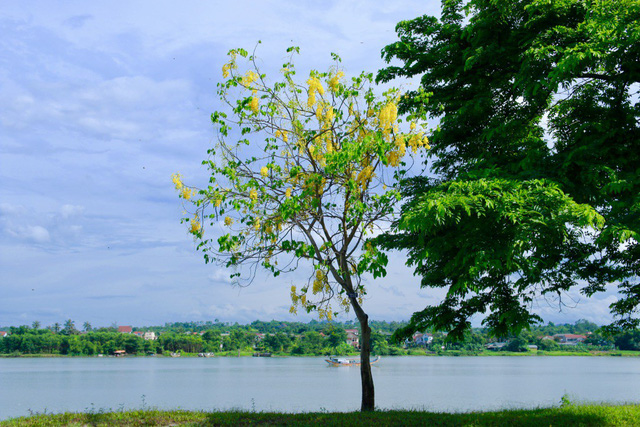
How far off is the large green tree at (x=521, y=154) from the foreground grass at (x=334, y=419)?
1930 millimetres

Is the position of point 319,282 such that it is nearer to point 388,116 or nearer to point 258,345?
point 388,116

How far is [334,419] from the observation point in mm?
10945

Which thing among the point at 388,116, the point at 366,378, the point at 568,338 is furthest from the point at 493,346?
the point at 388,116

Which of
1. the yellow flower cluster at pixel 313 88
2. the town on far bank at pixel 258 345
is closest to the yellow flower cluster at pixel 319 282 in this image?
the yellow flower cluster at pixel 313 88

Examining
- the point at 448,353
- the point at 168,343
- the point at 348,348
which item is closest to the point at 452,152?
the point at 348,348

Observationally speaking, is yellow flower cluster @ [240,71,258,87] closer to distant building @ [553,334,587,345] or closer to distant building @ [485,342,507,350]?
distant building @ [485,342,507,350]

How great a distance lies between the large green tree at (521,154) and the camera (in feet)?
27.0

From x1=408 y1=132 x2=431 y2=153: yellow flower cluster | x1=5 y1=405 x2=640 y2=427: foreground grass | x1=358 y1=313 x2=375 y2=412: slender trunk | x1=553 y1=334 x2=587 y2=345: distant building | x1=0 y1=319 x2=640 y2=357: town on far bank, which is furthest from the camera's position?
x1=553 y1=334 x2=587 y2=345: distant building

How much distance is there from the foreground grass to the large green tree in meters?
1.93

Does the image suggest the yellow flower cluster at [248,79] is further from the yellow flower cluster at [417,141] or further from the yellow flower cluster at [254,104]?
the yellow flower cluster at [417,141]

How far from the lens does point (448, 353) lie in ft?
356

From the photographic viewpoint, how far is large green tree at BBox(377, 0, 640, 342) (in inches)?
324

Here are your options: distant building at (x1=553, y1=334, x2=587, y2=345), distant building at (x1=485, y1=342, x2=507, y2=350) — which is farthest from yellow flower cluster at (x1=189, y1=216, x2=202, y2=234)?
distant building at (x1=553, y1=334, x2=587, y2=345)

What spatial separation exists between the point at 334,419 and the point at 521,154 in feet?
22.3
